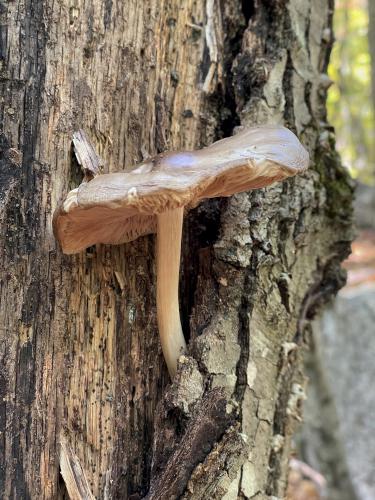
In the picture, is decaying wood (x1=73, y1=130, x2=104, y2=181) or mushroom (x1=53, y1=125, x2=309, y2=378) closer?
mushroom (x1=53, y1=125, x2=309, y2=378)

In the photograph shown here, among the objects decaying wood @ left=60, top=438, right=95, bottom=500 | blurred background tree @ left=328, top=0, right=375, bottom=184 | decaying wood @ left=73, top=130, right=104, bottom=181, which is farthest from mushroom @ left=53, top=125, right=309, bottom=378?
blurred background tree @ left=328, top=0, right=375, bottom=184

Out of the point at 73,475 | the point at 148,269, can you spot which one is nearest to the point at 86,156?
the point at 148,269

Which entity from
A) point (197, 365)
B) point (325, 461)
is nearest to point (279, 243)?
point (197, 365)

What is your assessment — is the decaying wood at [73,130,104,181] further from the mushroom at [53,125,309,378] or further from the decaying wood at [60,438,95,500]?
the decaying wood at [60,438,95,500]

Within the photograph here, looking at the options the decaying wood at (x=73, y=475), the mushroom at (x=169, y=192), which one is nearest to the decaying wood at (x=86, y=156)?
the mushroom at (x=169, y=192)

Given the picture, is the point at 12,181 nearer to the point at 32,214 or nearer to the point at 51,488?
the point at 32,214

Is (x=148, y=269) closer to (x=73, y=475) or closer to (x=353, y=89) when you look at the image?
(x=73, y=475)
